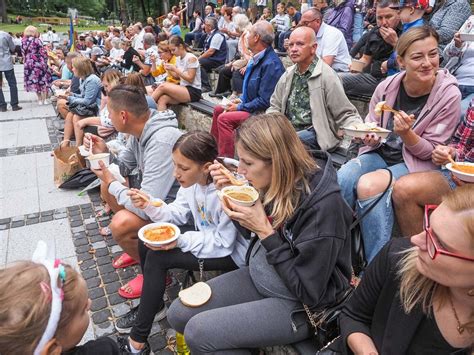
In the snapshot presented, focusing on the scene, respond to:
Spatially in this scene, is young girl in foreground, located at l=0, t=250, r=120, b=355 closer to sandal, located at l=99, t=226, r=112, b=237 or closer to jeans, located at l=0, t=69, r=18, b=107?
sandal, located at l=99, t=226, r=112, b=237

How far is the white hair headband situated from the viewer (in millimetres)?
1344

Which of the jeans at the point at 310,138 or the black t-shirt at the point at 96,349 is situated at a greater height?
the jeans at the point at 310,138

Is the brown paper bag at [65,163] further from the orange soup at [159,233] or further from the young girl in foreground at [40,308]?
the young girl in foreground at [40,308]

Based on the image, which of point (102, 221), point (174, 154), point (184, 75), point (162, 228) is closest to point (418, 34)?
point (174, 154)

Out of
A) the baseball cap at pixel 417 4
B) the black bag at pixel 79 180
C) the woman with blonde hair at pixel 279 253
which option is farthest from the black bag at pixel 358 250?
the black bag at pixel 79 180

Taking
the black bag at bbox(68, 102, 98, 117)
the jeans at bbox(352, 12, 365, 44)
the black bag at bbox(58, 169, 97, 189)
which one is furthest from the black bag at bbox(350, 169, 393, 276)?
the black bag at bbox(68, 102, 98, 117)

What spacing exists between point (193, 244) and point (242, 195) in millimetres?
668

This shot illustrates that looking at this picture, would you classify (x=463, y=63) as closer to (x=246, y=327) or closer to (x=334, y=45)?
(x=334, y=45)

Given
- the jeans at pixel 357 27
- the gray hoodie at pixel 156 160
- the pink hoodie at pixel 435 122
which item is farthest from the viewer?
the jeans at pixel 357 27

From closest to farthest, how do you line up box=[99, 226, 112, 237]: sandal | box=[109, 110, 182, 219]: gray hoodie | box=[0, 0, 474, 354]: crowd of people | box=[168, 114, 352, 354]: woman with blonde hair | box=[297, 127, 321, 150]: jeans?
box=[0, 0, 474, 354]: crowd of people < box=[168, 114, 352, 354]: woman with blonde hair < box=[109, 110, 182, 219]: gray hoodie < box=[297, 127, 321, 150]: jeans < box=[99, 226, 112, 237]: sandal

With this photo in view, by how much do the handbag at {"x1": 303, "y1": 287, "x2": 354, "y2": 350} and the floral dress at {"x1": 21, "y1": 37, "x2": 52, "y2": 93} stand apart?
11530mm

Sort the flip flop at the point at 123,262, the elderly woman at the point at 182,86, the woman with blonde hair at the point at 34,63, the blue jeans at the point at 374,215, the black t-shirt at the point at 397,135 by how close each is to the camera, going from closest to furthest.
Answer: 1. the blue jeans at the point at 374,215
2. the black t-shirt at the point at 397,135
3. the flip flop at the point at 123,262
4. the elderly woman at the point at 182,86
5. the woman with blonde hair at the point at 34,63

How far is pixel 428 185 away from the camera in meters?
2.37

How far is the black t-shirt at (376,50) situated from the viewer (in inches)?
189
